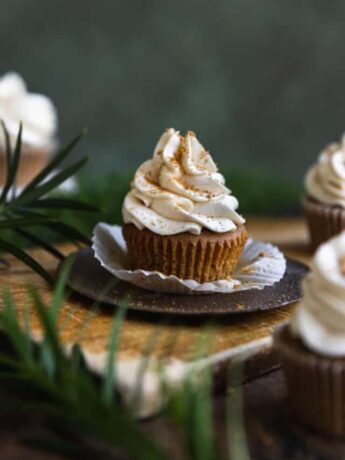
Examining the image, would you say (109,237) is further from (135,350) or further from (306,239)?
(306,239)

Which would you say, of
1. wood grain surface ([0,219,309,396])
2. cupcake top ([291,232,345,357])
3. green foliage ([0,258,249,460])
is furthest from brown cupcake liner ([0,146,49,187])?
cupcake top ([291,232,345,357])

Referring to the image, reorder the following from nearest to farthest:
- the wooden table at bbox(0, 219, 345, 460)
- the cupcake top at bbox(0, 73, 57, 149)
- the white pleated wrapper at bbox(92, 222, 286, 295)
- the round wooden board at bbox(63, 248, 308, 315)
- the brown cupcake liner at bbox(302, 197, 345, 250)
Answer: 1. the wooden table at bbox(0, 219, 345, 460)
2. the round wooden board at bbox(63, 248, 308, 315)
3. the white pleated wrapper at bbox(92, 222, 286, 295)
4. the brown cupcake liner at bbox(302, 197, 345, 250)
5. the cupcake top at bbox(0, 73, 57, 149)

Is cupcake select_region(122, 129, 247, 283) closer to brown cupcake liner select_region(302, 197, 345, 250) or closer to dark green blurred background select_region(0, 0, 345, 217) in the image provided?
brown cupcake liner select_region(302, 197, 345, 250)

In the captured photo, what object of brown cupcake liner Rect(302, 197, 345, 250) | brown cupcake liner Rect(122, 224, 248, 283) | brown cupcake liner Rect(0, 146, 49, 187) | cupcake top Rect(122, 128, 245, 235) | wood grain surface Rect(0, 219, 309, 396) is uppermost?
cupcake top Rect(122, 128, 245, 235)

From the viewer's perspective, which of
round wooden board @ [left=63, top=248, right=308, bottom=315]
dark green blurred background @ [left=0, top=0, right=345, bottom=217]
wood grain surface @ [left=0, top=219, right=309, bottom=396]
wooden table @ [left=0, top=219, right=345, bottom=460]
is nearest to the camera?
wooden table @ [left=0, top=219, right=345, bottom=460]

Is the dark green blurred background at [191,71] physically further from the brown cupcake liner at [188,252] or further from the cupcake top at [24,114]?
the brown cupcake liner at [188,252]

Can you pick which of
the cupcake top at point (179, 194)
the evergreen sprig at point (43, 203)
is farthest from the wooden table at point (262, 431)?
the evergreen sprig at point (43, 203)
